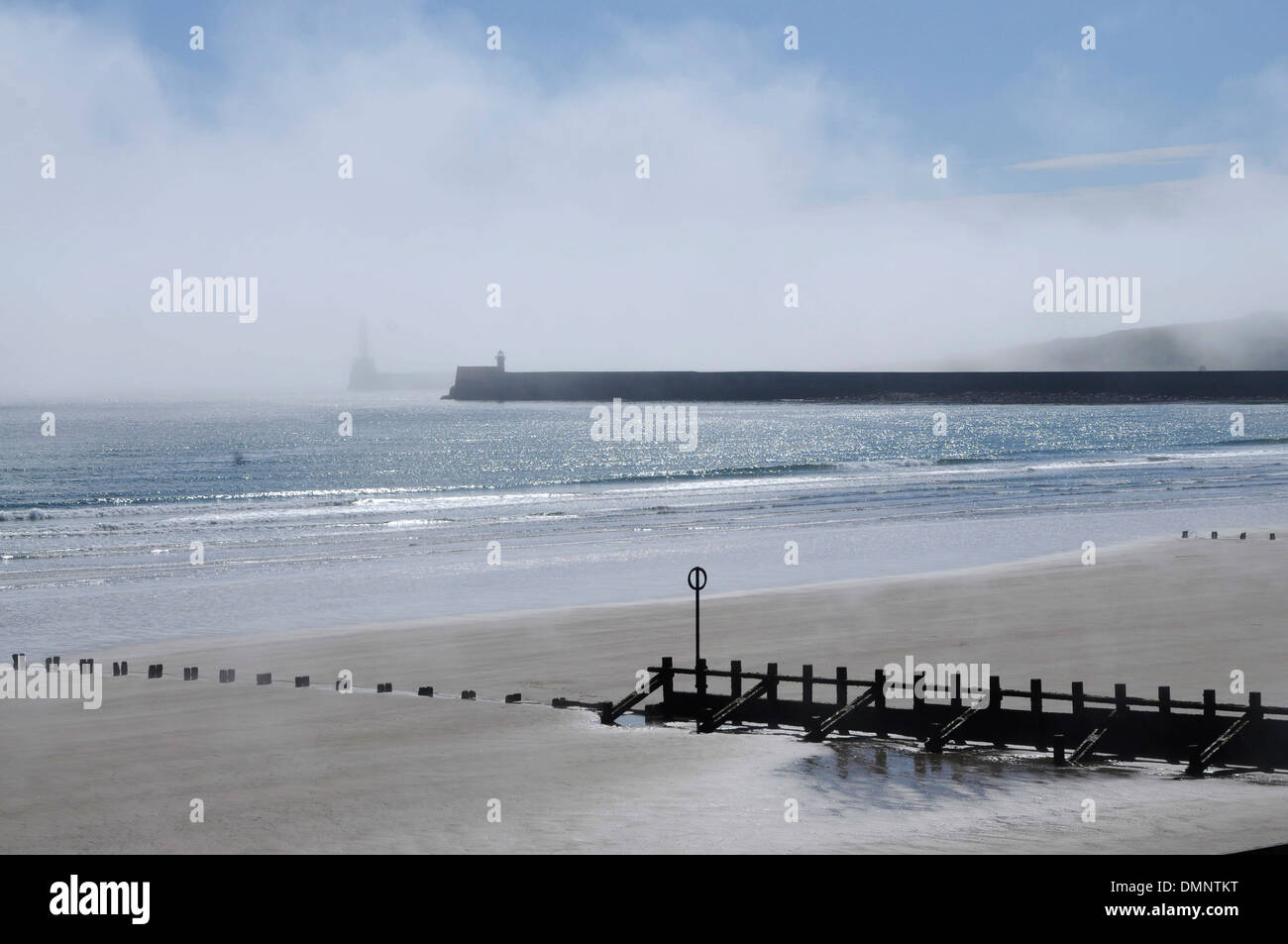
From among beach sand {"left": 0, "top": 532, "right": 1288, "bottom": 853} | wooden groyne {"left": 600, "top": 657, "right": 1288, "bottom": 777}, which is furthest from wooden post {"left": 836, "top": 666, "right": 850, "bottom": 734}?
beach sand {"left": 0, "top": 532, "right": 1288, "bottom": 853}

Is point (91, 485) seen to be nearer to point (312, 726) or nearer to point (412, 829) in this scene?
point (312, 726)

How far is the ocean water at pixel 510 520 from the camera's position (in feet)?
116

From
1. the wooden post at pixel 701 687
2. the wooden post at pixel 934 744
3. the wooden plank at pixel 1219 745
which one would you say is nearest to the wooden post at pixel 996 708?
the wooden post at pixel 934 744

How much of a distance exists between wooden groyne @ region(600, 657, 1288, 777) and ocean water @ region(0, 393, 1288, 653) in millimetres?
14941

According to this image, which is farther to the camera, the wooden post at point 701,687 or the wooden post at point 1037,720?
the wooden post at point 701,687

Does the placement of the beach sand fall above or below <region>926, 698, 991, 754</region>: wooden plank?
below

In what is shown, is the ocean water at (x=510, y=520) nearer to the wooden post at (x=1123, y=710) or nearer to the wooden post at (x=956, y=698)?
the wooden post at (x=956, y=698)

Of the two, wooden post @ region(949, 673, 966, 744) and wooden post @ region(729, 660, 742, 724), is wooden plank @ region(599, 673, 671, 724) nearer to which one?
wooden post @ region(729, 660, 742, 724)

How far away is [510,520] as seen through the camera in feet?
195

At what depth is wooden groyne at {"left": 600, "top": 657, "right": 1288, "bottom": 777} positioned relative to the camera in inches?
576

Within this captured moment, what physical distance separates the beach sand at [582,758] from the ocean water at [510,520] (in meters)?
6.91

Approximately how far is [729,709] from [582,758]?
2.47 m

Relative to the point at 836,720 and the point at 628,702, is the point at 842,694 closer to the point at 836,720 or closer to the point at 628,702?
the point at 836,720
